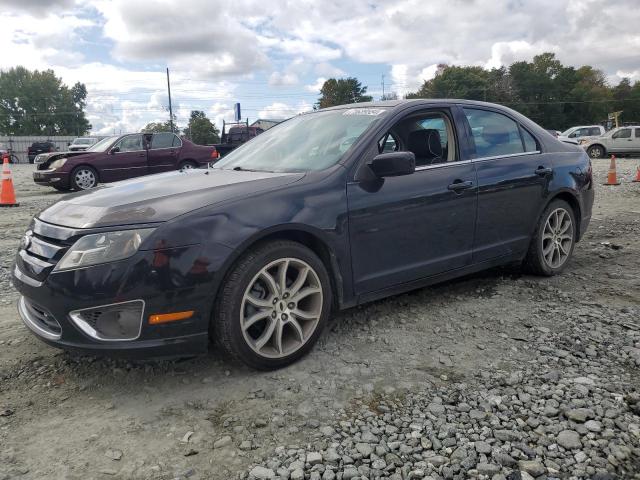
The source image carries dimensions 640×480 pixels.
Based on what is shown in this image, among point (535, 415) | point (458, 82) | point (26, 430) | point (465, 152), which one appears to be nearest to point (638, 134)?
point (465, 152)

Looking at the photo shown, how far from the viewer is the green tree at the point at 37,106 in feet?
299

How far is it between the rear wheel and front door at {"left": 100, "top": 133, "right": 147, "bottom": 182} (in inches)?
768

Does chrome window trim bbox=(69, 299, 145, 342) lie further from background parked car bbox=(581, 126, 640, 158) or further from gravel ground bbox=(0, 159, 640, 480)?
background parked car bbox=(581, 126, 640, 158)

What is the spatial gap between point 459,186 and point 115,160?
1057cm

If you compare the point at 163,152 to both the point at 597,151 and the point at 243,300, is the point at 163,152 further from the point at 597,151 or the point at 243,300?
the point at 597,151

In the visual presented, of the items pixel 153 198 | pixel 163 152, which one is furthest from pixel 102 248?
pixel 163 152

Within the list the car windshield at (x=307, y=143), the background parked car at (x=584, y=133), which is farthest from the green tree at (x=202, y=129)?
the car windshield at (x=307, y=143)

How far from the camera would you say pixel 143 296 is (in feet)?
8.13

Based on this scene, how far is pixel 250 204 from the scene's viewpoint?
9.11ft

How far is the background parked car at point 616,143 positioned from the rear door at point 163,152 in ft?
59.8

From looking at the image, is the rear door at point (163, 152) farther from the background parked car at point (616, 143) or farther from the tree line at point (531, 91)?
the tree line at point (531, 91)

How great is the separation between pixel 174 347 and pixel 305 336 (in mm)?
759

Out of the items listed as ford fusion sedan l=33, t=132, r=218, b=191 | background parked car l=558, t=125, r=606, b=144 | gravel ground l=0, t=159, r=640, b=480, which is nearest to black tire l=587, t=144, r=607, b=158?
background parked car l=558, t=125, r=606, b=144

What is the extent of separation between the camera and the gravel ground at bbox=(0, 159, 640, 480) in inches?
83.2
